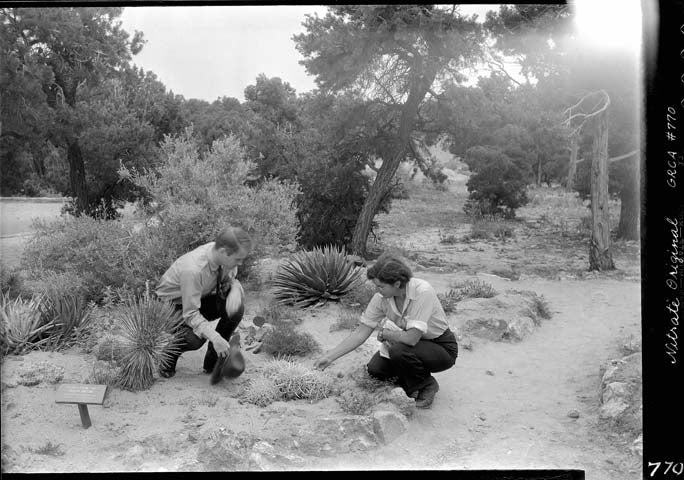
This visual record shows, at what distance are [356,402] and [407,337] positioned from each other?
53 centimetres

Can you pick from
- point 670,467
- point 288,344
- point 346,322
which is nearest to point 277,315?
point 288,344

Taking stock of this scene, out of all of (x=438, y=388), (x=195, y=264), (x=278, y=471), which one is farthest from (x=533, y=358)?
(x=195, y=264)

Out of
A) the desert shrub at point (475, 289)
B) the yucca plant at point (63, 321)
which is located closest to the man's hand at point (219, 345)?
the yucca plant at point (63, 321)

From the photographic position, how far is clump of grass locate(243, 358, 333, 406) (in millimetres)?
4277

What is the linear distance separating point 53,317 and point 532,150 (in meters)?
3.58

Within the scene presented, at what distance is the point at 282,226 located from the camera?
494 centimetres

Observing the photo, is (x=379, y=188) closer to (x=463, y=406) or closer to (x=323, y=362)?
(x=323, y=362)

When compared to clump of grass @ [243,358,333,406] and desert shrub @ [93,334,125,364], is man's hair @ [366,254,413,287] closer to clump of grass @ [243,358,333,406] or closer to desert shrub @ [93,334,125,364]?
clump of grass @ [243,358,333,406]

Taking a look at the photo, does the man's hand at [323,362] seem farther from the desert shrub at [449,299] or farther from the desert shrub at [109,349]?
the desert shrub at [109,349]

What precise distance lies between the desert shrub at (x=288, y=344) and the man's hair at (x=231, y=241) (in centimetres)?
65

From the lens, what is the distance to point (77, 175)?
475cm

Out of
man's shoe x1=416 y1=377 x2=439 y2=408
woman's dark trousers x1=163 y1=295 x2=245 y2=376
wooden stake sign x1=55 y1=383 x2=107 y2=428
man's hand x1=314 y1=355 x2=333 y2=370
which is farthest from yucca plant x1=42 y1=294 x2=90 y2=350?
man's shoe x1=416 y1=377 x2=439 y2=408

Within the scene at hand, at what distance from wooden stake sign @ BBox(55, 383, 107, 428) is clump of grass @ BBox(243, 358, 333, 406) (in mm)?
905

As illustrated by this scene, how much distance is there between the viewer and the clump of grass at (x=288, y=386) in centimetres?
428
